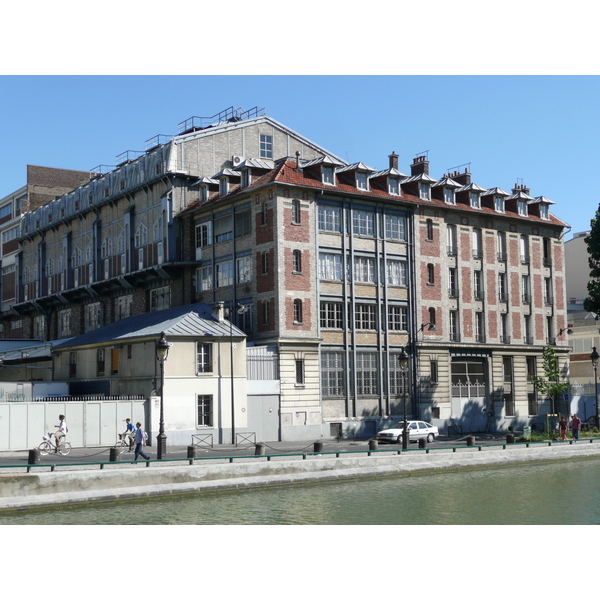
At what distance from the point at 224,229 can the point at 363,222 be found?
8906 mm

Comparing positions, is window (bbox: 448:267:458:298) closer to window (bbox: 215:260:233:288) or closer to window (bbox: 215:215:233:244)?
window (bbox: 215:260:233:288)

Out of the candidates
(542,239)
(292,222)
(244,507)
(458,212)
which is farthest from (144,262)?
(244,507)

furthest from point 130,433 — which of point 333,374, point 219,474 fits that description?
point 333,374

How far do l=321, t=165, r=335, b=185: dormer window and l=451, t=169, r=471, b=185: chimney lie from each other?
1468 cm

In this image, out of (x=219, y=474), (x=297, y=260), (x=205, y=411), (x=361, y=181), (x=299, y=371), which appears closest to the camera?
(x=219, y=474)

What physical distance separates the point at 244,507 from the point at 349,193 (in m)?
30.5

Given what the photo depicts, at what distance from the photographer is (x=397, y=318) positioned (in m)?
55.3

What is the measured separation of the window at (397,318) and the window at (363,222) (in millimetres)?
5179

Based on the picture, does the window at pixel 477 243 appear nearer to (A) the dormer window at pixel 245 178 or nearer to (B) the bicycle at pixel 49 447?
(A) the dormer window at pixel 245 178

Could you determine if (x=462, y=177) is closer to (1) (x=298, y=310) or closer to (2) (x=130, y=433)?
(1) (x=298, y=310)

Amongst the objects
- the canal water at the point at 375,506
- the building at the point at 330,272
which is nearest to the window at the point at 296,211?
the building at the point at 330,272

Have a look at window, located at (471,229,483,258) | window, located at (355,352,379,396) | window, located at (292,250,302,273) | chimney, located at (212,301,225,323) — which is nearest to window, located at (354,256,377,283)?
window, located at (292,250,302,273)

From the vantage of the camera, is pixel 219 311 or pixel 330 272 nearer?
pixel 219 311

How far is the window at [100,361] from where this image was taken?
1953 inches
